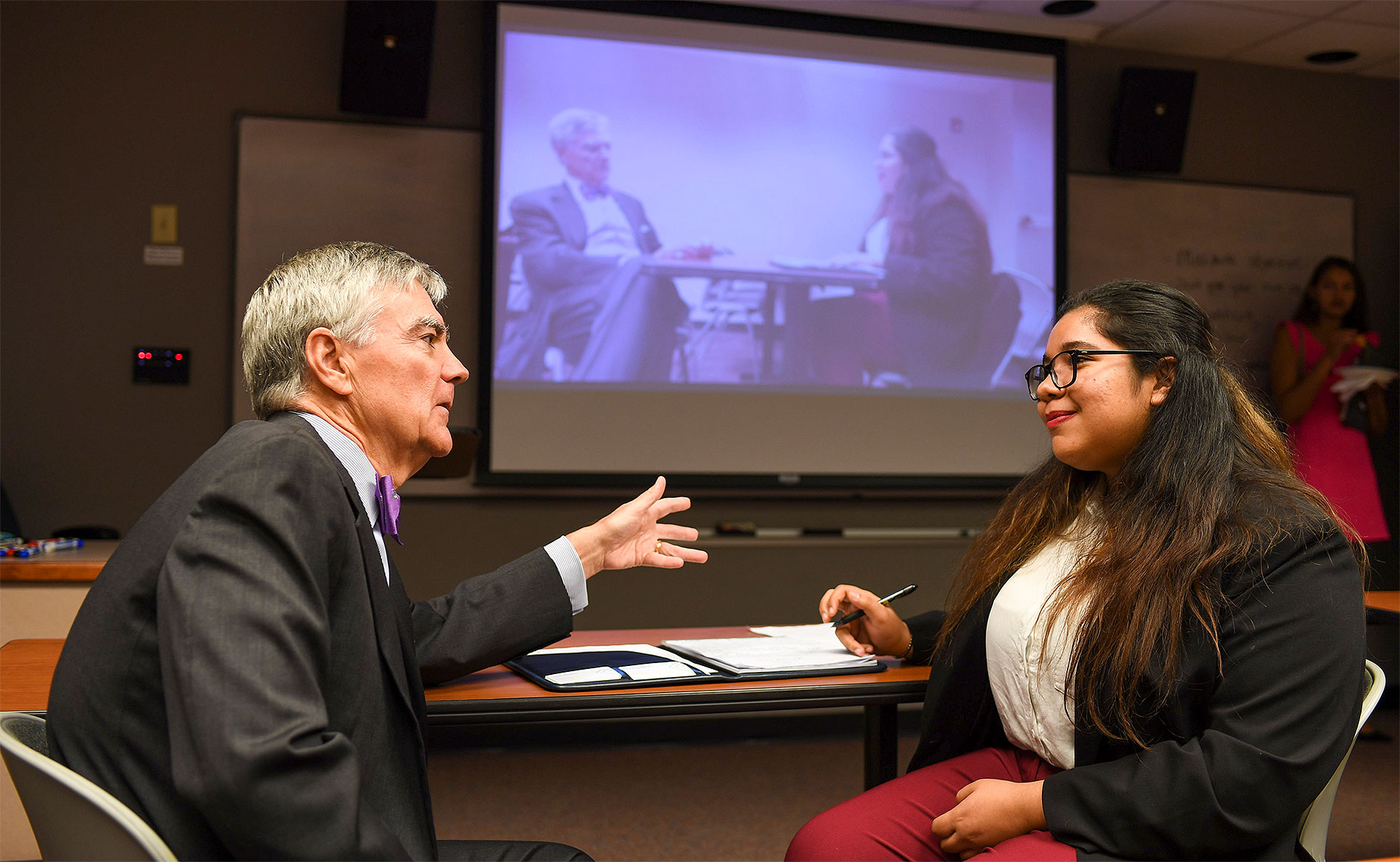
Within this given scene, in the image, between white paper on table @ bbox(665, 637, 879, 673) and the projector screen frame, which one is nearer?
white paper on table @ bbox(665, 637, 879, 673)

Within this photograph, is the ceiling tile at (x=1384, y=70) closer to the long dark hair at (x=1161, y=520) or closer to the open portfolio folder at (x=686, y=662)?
the long dark hair at (x=1161, y=520)

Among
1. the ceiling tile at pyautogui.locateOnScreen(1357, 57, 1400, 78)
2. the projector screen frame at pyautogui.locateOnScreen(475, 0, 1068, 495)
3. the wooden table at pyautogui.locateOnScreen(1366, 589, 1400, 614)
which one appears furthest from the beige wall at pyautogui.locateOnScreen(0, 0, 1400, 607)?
the ceiling tile at pyautogui.locateOnScreen(1357, 57, 1400, 78)

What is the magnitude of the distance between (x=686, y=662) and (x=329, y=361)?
740 millimetres

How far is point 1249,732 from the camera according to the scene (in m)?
1.16

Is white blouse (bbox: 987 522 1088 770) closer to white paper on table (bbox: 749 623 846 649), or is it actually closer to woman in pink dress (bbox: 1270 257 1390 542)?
white paper on table (bbox: 749 623 846 649)

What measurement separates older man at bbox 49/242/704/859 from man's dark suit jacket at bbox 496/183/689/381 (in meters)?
2.43

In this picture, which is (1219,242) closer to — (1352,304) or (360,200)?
(1352,304)

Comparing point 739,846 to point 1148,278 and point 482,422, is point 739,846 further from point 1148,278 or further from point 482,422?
point 1148,278

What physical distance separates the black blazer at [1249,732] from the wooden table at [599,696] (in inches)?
12.5

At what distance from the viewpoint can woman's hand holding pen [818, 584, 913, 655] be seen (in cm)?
164

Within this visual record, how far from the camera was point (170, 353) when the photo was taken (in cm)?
352

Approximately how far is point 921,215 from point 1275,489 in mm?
2923

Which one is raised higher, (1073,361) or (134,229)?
(134,229)

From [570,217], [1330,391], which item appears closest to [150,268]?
[570,217]
